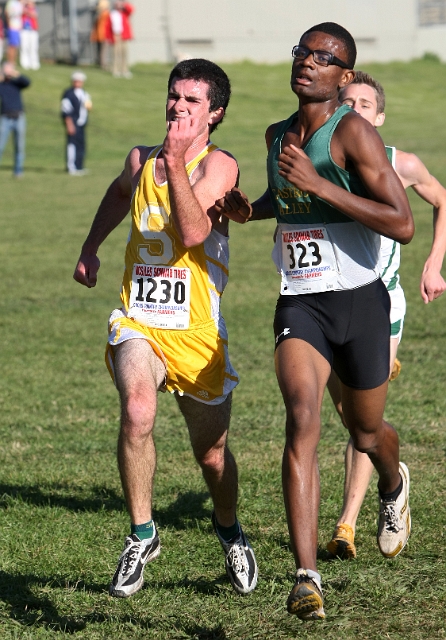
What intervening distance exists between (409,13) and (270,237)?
4207 centimetres

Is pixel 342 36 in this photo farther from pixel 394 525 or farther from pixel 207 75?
pixel 394 525

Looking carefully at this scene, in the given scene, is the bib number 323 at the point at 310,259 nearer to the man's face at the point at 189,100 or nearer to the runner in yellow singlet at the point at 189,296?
the runner in yellow singlet at the point at 189,296

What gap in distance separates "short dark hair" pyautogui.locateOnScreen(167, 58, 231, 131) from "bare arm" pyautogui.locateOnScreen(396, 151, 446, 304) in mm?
1020

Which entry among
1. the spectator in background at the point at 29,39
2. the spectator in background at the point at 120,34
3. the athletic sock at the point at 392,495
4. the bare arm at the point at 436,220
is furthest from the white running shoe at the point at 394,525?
the spectator in background at the point at 120,34

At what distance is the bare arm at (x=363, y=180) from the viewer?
4.29 m

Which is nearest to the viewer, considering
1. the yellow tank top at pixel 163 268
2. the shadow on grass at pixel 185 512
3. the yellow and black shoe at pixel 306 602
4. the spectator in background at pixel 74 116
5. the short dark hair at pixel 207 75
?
the yellow and black shoe at pixel 306 602

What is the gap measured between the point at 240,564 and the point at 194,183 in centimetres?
178

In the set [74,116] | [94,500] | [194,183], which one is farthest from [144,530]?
[74,116]

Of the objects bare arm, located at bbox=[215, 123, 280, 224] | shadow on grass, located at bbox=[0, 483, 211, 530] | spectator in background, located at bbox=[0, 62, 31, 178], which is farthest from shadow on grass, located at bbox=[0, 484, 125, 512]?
spectator in background, located at bbox=[0, 62, 31, 178]

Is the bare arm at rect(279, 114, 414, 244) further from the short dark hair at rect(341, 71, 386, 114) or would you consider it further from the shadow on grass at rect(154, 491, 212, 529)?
the shadow on grass at rect(154, 491, 212, 529)

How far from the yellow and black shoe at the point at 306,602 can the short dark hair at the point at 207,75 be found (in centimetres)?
235

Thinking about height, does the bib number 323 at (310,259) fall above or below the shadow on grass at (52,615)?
above

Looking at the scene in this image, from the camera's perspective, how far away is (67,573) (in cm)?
500

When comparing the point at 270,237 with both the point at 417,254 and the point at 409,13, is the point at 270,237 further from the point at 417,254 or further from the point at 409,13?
the point at 409,13
